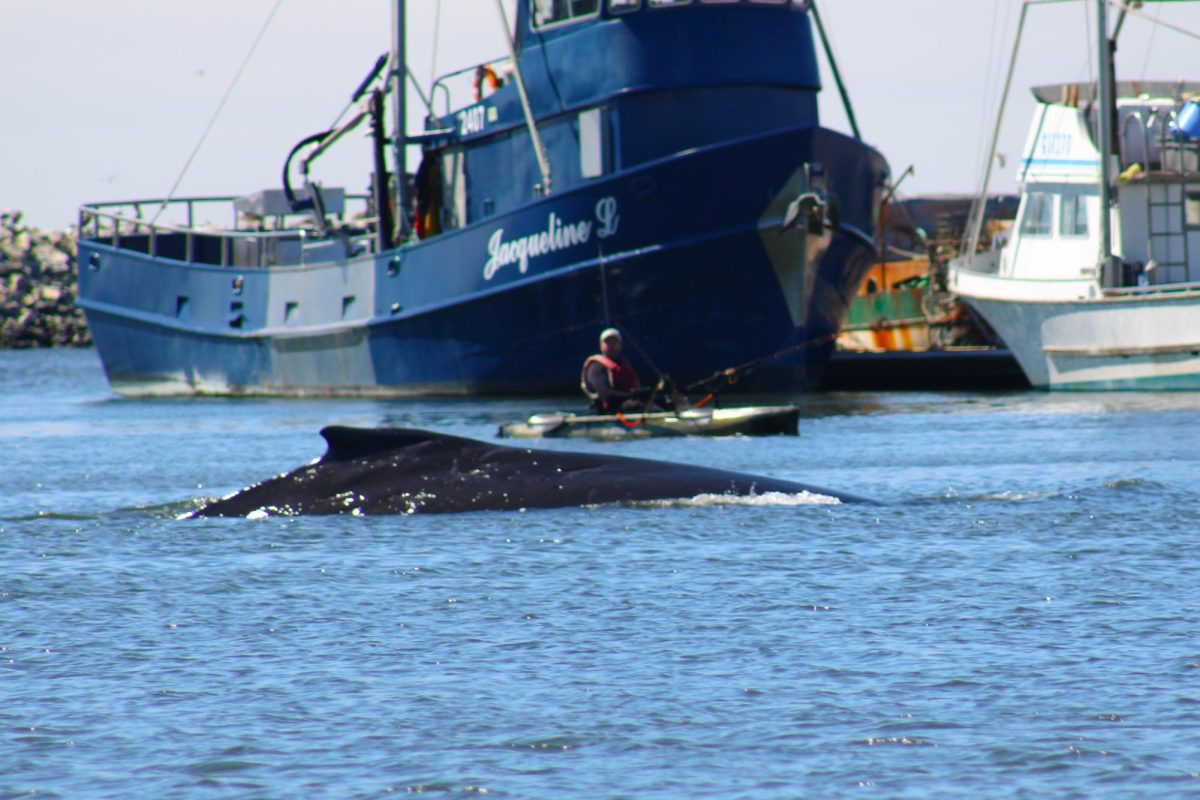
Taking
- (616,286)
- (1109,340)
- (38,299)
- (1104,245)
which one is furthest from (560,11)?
(38,299)

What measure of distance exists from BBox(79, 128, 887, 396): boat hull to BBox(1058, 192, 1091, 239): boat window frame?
10.4 feet

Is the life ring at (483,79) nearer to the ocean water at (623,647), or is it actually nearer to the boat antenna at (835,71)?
the boat antenna at (835,71)

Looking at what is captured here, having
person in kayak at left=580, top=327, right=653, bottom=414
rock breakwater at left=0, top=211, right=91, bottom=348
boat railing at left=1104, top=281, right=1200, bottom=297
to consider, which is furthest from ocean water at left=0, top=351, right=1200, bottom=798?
rock breakwater at left=0, top=211, right=91, bottom=348

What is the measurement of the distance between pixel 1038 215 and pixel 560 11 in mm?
8957

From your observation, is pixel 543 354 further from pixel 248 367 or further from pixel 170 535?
pixel 170 535

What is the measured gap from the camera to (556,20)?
3294 cm

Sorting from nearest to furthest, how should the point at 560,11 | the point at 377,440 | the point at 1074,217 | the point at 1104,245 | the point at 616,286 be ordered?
the point at 377,440 → the point at 1104,245 → the point at 616,286 → the point at 560,11 → the point at 1074,217

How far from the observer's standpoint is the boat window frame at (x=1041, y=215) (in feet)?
111

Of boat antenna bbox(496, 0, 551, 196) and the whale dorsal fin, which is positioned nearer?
the whale dorsal fin

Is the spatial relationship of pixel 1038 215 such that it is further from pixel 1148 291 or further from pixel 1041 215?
pixel 1148 291

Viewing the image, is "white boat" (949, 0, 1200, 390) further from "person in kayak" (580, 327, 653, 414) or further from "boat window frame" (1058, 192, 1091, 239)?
"person in kayak" (580, 327, 653, 414)

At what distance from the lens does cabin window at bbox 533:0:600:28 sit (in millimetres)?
32375

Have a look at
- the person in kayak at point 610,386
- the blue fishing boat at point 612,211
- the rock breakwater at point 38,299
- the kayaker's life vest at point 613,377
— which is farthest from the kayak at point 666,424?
the rock breakwater at point 38,299

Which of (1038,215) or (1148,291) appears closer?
(1148,291)
